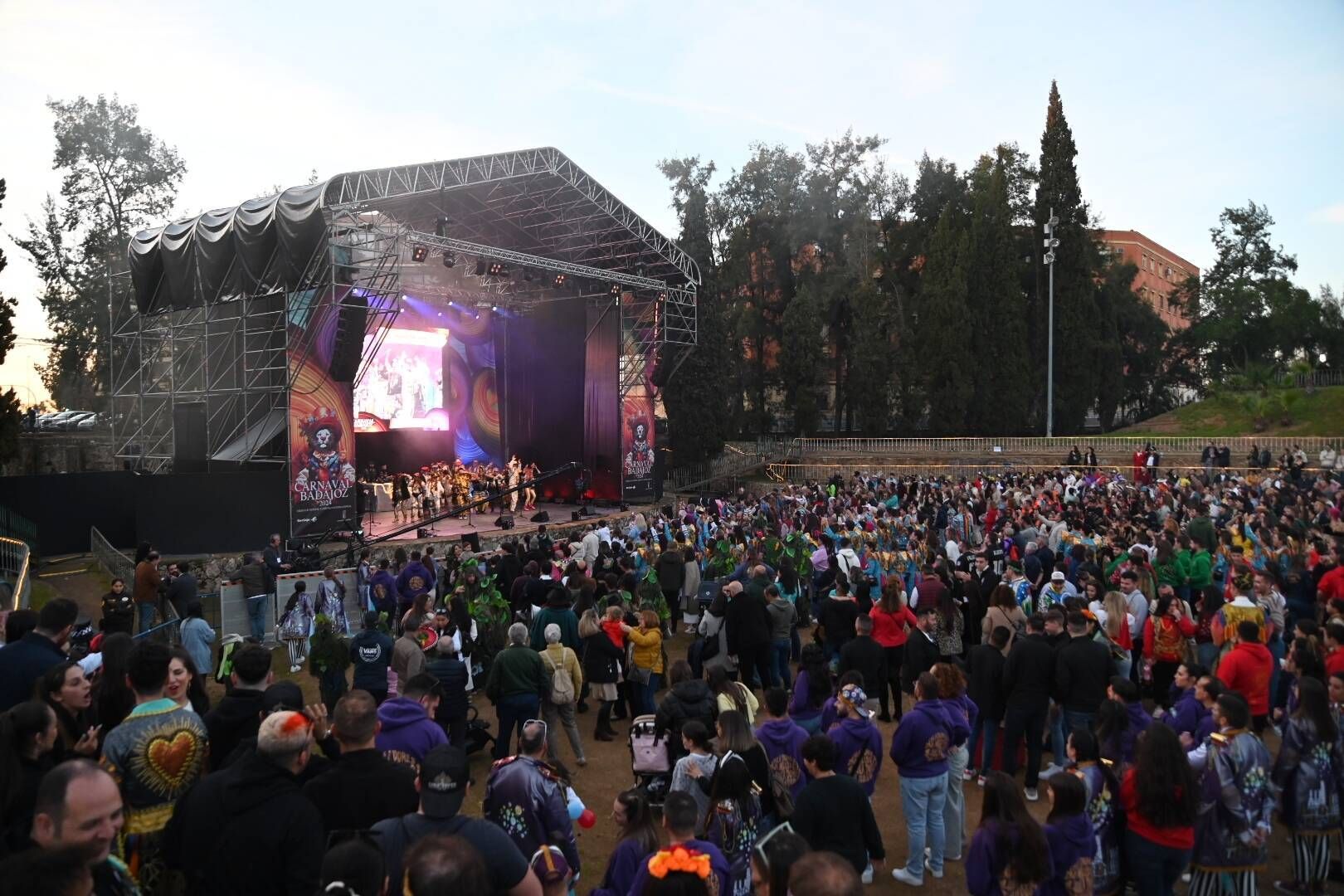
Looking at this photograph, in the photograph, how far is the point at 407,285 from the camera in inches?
853

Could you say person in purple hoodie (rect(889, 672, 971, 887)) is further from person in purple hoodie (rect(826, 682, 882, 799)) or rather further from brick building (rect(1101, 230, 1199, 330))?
brick building (rect(1101, 230, 1199, 330))

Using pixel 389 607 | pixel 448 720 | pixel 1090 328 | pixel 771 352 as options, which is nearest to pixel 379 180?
pixel 389 607

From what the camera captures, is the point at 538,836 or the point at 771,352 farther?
the point at 771,352

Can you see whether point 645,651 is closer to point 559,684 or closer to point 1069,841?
point 559,684

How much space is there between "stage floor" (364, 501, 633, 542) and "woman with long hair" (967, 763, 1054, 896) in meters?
15.7

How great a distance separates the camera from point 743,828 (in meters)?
3.61

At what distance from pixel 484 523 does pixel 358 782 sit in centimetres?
1800

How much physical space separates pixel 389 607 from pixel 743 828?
6841 millimetres

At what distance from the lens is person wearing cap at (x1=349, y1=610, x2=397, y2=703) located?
6.16 m

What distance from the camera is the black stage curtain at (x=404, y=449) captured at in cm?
2377

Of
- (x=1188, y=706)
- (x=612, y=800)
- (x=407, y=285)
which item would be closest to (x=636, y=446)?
(x=407, y=285)

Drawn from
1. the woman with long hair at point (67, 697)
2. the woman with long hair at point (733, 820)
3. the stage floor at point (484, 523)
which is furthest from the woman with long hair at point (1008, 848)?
the stage floor at point (484, 523)

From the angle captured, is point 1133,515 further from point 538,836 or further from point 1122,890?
point 538,836

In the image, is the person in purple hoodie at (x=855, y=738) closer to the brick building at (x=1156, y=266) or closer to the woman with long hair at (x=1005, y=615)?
the woman with long hair at (x=1005, y=615)
